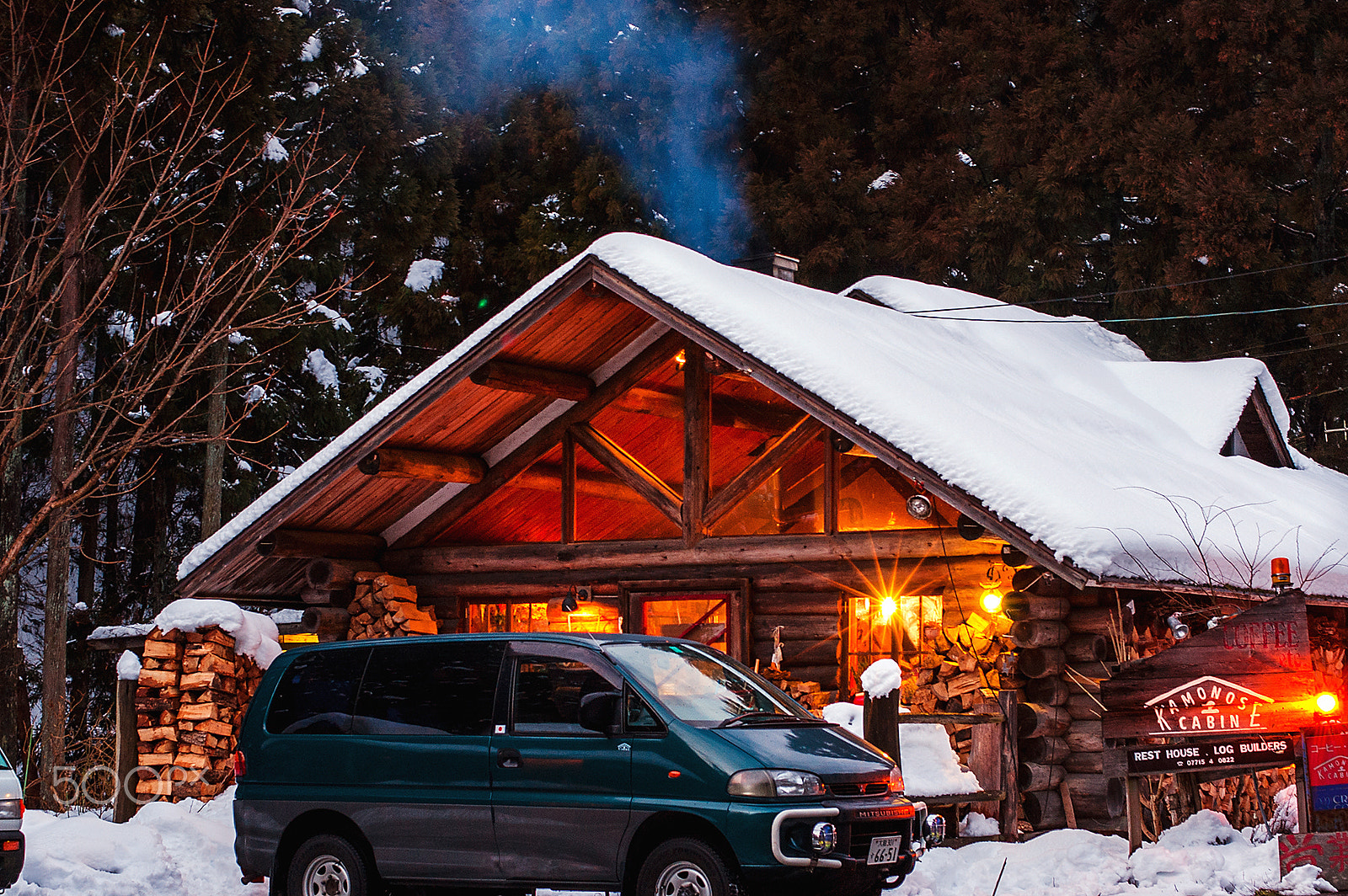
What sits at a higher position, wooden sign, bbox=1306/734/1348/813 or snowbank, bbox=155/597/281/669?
snowbank, bbox=155/597/281/669

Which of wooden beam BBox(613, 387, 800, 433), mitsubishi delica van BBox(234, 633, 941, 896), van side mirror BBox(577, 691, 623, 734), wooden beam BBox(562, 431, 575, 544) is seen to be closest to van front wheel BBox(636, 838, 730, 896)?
mitsubishi delica van BBox(234, 633, 941, 896)

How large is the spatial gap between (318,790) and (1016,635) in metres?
6.25

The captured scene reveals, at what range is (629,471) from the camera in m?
15.5

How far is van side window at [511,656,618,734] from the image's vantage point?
9.00 metres

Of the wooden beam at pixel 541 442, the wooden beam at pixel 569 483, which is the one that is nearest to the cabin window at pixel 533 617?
the wooden beam at pixel 541 442

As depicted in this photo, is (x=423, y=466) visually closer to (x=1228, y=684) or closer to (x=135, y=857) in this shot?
(x=135, y=857)

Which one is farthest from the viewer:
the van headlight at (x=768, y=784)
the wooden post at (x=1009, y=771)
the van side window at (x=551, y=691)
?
the wooden post at (x=1009, y=771)

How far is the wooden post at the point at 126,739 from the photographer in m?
14.0

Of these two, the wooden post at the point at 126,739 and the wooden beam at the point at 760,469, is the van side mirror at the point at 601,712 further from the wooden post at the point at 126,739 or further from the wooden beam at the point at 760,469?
the wooden post at the point at 126,739

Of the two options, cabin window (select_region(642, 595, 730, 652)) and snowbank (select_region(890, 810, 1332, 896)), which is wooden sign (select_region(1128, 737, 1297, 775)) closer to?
snowbank (select_region(890, 810, 1332, 896))

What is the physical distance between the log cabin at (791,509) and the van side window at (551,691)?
13.0ft

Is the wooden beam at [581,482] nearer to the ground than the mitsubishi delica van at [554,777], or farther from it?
farther from it

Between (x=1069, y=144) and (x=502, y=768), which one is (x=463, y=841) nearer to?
(x=502, y=768)

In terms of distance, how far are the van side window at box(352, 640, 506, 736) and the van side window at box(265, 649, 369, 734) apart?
12 centimetres
